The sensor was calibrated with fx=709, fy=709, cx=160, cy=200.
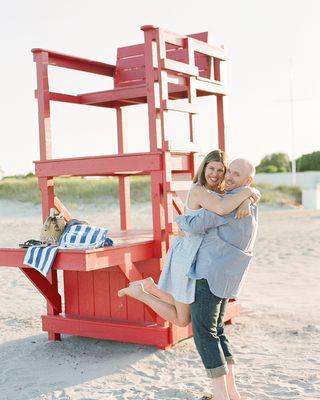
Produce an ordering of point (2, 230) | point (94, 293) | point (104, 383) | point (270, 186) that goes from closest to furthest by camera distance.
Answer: point (104, 383), point (94, 293), point (2, 230), point (270, 186)

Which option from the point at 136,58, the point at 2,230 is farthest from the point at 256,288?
the point at 2,230

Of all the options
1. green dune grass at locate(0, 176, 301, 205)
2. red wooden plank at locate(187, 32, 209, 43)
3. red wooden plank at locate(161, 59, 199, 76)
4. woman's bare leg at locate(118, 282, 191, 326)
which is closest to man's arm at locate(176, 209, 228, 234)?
woman's bare leg at locate(118, 282, 191, 326)

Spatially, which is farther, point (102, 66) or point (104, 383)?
point (102, 66)

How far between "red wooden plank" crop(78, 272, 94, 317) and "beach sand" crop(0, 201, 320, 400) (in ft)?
0.86

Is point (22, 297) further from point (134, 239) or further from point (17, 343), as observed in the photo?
point (134, 239)

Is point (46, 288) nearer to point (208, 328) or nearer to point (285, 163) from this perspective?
point (208, 328)

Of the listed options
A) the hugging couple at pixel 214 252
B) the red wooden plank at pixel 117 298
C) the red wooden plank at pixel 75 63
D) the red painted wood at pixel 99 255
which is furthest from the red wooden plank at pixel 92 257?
the red wooden plank at pixel 75 63

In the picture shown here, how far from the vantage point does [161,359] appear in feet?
18.6

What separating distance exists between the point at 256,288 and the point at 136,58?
3.65 m

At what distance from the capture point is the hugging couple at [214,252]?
4348 millimetres

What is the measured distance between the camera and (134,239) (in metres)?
6.25

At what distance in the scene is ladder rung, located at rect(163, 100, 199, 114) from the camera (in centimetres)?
585

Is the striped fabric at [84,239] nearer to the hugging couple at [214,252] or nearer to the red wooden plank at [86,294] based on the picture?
the red wooden plank at [86,294]

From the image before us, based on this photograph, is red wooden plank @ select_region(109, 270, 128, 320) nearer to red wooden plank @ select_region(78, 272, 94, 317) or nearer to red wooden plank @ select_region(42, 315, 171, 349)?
red wooden plank @ select_region(42, 315, 171, 349)
